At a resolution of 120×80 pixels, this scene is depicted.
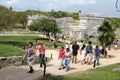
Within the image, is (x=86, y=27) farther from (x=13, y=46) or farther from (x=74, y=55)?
(x=74, y=55)

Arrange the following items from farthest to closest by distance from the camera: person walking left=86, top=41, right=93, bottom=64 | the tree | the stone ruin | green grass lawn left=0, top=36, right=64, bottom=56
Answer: the stone ruin < the tree < green grass lawn left=0, top=36, right=64, bottom=56 < person walking left=86, top=41, right=93, bottom=64

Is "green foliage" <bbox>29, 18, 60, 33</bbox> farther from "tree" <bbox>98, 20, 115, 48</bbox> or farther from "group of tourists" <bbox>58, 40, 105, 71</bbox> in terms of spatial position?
"group of tourists" <bbox>58, 40, 105, 71</bbox>

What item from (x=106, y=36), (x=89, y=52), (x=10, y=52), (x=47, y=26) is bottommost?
(x=10, y=52)

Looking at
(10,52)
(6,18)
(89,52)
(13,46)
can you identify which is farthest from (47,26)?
(89,52)

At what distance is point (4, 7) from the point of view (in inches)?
1811

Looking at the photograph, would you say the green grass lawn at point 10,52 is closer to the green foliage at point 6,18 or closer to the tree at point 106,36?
the tree at point 106,36

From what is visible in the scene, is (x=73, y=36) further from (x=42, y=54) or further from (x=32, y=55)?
(x=32, y=55)

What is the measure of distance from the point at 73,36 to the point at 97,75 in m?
38.7

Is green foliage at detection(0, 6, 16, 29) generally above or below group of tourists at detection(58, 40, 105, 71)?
above

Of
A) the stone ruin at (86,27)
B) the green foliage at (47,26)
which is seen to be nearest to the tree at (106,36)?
the stone ruin at (86,27)

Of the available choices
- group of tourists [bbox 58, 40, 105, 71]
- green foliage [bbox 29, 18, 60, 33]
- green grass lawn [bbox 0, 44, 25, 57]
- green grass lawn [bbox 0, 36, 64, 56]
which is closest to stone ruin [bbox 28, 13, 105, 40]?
green foliage [bbox 29, 18, 60, 33]

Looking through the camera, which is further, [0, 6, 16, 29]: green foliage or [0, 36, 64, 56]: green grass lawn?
[0, 6, 16, 29]: green foliage

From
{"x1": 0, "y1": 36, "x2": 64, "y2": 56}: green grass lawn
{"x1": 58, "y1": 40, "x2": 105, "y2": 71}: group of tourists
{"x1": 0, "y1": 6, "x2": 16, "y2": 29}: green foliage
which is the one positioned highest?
{"x1": 0, "y1": 6, "x2": 16, "y2": 29}: green foliage

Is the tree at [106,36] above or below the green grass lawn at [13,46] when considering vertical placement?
above
